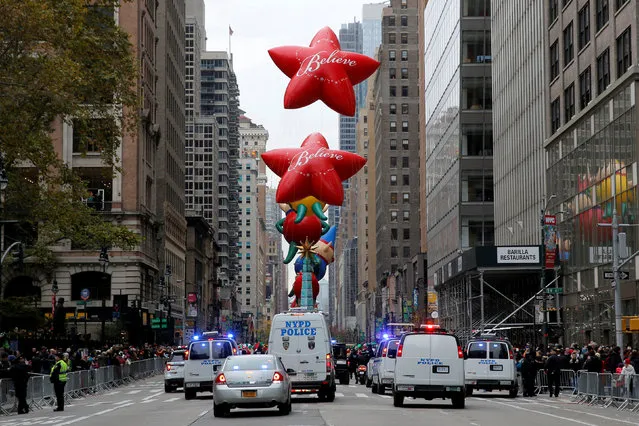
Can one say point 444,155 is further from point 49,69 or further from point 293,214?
point 49,69

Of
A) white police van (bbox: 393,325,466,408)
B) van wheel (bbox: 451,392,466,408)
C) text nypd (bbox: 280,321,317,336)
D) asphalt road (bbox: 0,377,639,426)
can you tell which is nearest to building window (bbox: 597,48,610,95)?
asphalt road (bbox: 0,377,639,426)

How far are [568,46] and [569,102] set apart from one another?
309cm

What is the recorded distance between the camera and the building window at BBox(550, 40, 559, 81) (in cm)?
6781

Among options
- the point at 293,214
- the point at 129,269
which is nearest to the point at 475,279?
the point at 293,214

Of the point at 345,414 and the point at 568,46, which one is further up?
the point at 568,46

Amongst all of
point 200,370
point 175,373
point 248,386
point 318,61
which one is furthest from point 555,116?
point 248,386

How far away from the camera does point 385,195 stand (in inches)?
6929

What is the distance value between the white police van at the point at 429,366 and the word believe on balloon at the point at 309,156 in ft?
78.1

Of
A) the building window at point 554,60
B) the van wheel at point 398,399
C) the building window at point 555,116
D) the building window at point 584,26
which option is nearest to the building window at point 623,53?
the building window at point 584,26

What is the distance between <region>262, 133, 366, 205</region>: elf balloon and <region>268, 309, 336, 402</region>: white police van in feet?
62.5

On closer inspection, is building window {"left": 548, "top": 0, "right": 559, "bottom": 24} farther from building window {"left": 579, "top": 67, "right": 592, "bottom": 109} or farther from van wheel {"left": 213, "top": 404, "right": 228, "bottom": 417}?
van wheel {"left": 213, "top": 404, "right": 228, "bottom": 417}

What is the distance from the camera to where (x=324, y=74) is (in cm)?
4816

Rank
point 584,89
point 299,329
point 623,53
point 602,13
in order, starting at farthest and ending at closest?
point 584,89 < point 602,13 < point 623,53 < point 299,329

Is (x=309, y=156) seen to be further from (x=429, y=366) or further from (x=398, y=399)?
(x=429, y=366)
